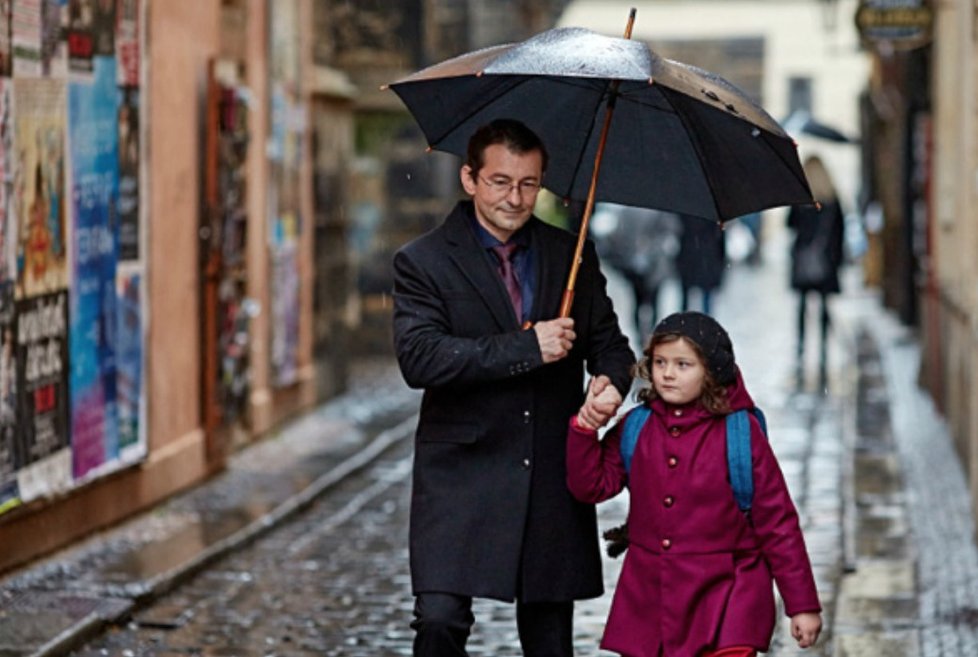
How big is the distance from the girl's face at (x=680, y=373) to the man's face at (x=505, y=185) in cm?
55

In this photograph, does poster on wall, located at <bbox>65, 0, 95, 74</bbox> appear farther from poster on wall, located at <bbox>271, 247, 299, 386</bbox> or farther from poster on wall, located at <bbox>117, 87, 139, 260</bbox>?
poster on wall, located at <bbox>271, 247, 299, 386</bbox>

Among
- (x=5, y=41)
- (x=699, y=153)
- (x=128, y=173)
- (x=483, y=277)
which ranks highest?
(x=5, y=41)

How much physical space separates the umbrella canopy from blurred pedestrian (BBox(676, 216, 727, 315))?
13293mm

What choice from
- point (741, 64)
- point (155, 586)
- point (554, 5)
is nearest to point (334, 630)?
point (155, 586)

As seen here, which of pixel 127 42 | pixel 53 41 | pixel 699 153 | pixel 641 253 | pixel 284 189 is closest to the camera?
pixel 699 153

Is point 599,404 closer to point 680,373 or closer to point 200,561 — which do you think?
point 680,373

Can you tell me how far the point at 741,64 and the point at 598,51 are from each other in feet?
157

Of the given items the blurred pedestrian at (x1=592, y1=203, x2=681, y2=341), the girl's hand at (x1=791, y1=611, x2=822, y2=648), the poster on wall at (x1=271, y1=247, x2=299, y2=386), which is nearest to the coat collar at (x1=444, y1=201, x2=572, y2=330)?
the girl's hand at (x1=791, y1=611, x2=822, y2=648)

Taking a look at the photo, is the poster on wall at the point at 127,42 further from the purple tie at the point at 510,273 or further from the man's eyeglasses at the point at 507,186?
the man's eyeglasses at the point at 507,186

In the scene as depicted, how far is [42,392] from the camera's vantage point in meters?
10.2

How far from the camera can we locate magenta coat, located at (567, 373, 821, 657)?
5723 millimetres

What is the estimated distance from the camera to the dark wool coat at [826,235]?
19.5 metres

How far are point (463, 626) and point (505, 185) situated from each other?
115 centimetres

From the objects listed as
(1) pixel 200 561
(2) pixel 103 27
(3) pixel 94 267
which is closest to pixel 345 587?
(1) pixel 200 561
